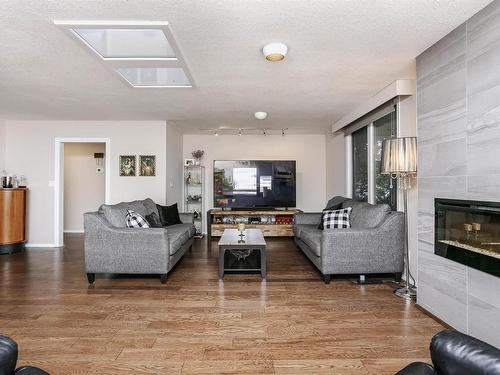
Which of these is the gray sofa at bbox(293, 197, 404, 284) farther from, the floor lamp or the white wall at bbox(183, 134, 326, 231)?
the white wall at bbox(183, 134, 326, 231)

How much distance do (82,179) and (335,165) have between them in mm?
6037

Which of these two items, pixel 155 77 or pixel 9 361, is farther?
pixel 155 77

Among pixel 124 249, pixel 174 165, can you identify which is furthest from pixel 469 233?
pixel 174 165

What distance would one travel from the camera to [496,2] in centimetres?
195

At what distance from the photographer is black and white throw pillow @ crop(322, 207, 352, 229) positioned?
4.04 m

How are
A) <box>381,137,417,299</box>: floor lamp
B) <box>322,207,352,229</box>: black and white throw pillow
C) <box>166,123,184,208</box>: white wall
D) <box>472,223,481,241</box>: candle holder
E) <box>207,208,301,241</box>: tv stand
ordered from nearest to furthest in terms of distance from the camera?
<box>472,223,481,241</box>: candle holder < <box>381,137,417,299</box>: floor lamp < <box>322,207,352,229</box>: black and white throw pillow < <box>166,123,184,208</box>: white wall < <box>207,208,301,241</box>: tv stand

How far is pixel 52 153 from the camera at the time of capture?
18.1 feet

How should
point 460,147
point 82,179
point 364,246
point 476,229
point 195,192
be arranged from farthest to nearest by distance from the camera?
point 82,179 → point 195,192 → point 364,246 → point 460,147 → point 476,229

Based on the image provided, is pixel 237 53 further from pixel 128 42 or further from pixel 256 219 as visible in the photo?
pixel 256 219

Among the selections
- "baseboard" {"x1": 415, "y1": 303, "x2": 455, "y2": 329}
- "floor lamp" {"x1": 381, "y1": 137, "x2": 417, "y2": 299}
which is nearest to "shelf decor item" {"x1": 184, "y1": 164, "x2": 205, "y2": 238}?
"floor lamp" {"x1": 381, "y1": 137, "x2": 417, "y2": 299}

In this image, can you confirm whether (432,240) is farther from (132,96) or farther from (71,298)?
(132,96)

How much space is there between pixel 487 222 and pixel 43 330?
3.37 m

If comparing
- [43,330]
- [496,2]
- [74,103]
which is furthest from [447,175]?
[74,103]

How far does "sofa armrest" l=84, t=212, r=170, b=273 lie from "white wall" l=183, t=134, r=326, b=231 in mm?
3513
